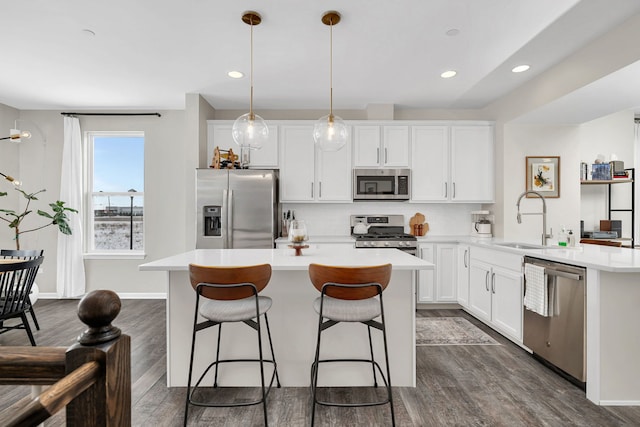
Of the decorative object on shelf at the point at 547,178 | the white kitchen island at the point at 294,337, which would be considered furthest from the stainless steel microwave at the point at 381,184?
the white kitchen island at the point at 294,337

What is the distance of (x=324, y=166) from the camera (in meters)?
4.37

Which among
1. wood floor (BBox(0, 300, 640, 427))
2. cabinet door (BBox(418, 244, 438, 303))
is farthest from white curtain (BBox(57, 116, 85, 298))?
cabinet door (BBox(418, 244, 438, 303))

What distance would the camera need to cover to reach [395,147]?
4.36 metres

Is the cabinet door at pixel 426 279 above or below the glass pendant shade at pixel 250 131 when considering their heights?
below

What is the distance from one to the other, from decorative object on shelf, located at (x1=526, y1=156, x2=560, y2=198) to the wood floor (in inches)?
84.2

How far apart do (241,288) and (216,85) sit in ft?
9.51

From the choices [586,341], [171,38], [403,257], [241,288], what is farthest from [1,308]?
[586,341]

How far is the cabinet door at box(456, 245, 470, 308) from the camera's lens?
394 cm

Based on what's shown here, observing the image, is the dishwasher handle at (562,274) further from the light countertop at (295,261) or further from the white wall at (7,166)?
the white wall at (7,166)

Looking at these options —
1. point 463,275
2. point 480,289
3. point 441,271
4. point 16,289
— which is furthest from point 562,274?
point 16,289

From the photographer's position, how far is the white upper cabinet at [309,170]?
4348 mm

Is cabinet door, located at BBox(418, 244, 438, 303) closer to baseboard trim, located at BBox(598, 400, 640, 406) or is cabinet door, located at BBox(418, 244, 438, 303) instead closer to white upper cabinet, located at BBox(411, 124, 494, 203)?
white upper cabinet, located at BBox(411, 124, 494, 203)

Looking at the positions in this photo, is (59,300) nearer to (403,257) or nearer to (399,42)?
(403,257)

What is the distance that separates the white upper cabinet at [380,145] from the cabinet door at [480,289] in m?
1.60
